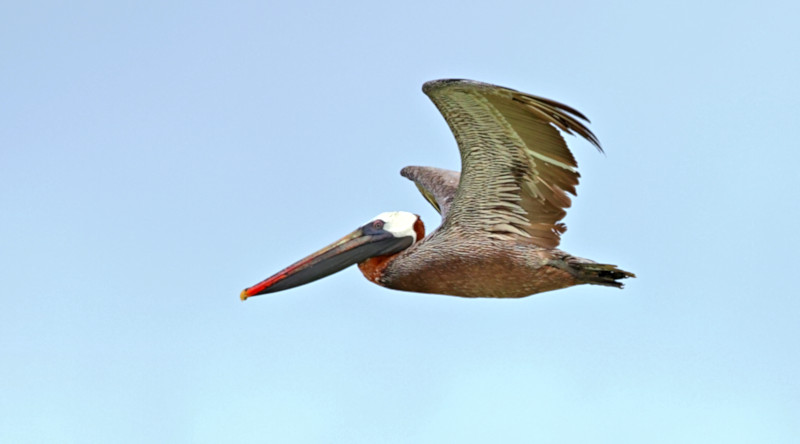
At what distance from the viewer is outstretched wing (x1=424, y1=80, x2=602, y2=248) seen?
12.4m

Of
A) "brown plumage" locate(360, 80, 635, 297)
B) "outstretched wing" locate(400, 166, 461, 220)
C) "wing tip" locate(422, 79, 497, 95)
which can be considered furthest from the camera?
"outstretched wing" locate(400, 166, 461, 220)

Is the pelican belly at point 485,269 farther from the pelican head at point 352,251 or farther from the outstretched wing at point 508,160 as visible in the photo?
the pelican head at point 352,251

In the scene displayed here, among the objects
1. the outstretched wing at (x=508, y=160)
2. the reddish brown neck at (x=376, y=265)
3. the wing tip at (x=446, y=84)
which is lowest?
the reddish brown neck at (x=376, y=265)

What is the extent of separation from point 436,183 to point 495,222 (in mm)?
2660

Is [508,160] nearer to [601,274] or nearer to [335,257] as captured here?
[601,274]

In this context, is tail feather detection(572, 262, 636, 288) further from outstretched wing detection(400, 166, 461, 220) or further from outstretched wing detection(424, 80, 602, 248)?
outstretched wing detection(400, 166, 461, 220)

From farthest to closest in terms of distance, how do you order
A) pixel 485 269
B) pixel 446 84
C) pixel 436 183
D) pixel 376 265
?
pixel 436 183
pixel 376 265
pixel 485 269
pixel 446 84

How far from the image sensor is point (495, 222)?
13.4 meters

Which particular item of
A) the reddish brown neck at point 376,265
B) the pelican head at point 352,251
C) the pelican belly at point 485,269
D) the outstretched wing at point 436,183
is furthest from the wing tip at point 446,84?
the outstretched wing at point 436,183

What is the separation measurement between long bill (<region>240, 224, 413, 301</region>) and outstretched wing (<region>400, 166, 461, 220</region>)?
1230 millimetres

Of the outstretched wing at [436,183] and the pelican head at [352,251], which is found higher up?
the outstretched wing at [436,183]

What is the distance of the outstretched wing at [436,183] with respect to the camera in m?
15.5

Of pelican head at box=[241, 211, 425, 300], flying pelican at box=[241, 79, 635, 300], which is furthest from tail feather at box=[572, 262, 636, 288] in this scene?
pelican head at box=[241, 211, 425, 300]

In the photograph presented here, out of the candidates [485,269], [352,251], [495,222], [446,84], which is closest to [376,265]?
[352,251]
